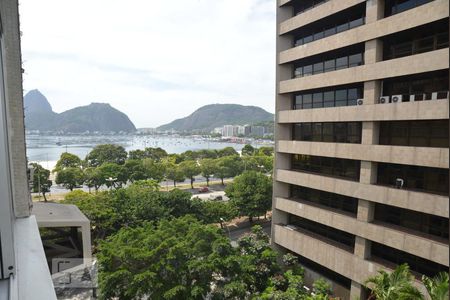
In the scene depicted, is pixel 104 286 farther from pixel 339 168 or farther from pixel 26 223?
pixel 339 168

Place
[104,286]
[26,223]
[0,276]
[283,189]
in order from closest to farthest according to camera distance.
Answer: [0,276], [26,223], [104,286], [283,189]

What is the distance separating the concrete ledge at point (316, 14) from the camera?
42.0ft

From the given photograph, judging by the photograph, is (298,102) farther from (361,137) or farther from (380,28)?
(380,28)

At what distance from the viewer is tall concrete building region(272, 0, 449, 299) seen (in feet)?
34.8

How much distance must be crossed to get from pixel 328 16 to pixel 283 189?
9012 mm

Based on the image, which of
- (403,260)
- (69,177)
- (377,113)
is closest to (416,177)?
(377,113)

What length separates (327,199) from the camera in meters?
14.9

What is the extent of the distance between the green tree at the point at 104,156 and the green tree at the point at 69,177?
15.0 meters

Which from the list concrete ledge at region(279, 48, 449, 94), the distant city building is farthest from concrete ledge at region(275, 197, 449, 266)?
the distant city building

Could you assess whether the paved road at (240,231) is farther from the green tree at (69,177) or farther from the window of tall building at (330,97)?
the green tree at (69,177)

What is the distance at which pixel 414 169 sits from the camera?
11.5 meters

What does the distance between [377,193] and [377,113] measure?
3141 millimetres

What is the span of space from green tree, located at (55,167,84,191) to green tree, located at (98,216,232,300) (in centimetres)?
3098

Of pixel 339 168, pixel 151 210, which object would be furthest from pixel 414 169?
pixel 151 210
